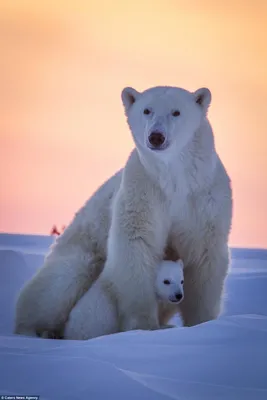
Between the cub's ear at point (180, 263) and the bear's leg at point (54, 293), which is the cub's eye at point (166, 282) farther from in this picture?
the bear's leg at point (54, 293)

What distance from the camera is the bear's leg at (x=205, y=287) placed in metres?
6.06

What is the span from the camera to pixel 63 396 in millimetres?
3682

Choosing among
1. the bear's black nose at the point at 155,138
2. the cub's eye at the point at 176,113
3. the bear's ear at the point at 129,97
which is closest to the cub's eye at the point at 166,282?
the bear's black nose at the point at 155,138

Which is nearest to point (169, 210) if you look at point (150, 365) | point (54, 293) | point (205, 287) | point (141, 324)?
point (205, 287)

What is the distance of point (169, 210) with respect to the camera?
19.5ft

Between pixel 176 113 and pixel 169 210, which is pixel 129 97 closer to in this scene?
pixel 176 113

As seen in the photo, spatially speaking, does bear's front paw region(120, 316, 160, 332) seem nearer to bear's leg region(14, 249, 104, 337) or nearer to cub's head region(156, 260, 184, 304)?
cub's head region(156, 260, 184, 304)

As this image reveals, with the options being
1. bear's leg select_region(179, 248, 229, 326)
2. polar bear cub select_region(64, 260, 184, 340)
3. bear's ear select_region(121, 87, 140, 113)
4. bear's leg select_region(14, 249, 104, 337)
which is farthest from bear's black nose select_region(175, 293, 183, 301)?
bear's ear select_region(121, 87, 140, 113)

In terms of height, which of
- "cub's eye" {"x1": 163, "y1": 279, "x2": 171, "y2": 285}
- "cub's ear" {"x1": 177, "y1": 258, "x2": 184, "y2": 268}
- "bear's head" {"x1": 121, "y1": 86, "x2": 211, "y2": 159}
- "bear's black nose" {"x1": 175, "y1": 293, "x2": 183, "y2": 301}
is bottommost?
"bear's black nose" {"x1": 175, "y1": 293, "x2": 183, "y2": 301}

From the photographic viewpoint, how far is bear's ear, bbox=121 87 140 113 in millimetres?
6148

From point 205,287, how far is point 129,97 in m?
1.55

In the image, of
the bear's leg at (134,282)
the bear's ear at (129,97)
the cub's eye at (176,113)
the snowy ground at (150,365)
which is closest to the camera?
the snowy ground at (150,365)

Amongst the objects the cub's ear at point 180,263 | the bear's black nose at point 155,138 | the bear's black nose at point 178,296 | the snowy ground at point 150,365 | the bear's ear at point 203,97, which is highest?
the bear's ear at point 203,97

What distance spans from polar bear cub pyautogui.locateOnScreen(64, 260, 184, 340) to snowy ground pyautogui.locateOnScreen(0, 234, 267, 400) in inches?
31.3
